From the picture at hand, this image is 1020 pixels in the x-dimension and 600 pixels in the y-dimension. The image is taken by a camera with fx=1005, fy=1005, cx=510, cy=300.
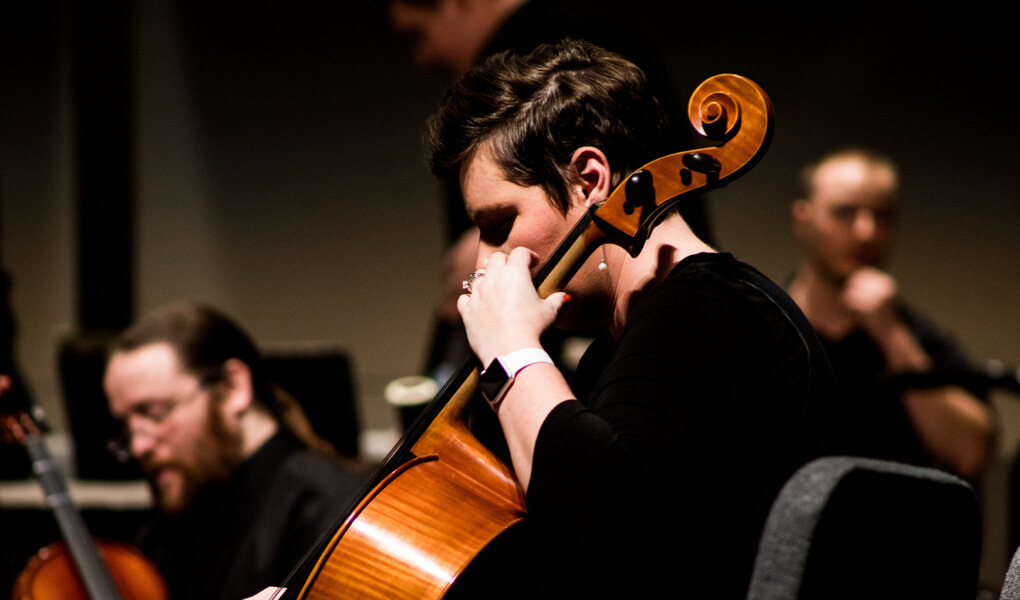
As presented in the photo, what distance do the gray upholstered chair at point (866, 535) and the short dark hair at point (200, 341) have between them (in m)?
1.65

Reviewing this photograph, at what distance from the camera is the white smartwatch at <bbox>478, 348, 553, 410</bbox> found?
1.02m

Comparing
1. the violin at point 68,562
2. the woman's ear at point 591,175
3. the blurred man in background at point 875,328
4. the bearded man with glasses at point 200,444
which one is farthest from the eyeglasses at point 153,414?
the blurred man in background at point 875,328

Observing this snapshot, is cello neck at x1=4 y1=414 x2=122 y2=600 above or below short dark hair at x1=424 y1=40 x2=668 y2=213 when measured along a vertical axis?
below

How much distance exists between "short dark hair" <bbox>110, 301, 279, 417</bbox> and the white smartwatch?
1.41m

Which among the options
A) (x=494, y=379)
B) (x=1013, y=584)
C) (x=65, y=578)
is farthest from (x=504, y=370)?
(x=65, y=578)

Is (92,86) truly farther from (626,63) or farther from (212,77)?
(626,63)

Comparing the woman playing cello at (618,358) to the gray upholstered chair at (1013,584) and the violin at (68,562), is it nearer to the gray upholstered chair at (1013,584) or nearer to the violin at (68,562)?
the gray upholstered chair at (1013,584)

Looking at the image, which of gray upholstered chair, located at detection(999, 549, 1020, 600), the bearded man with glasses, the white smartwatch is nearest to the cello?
the white smartwatch

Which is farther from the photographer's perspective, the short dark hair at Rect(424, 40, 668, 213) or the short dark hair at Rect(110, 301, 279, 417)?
the short dark hair at Rect(110, 301, 279, 417)

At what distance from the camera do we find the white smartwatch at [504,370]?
Result: 1.02m

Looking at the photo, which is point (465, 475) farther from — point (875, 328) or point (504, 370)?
point (875, 328)

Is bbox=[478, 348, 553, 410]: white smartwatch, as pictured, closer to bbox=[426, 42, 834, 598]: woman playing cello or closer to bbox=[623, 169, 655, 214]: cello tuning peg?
bbox=[426, 42, 834, 598]: woman playing cello

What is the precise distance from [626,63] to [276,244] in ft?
11.0

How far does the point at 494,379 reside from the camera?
1023 mm
